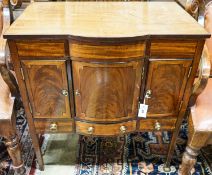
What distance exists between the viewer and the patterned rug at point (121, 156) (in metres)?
1.36

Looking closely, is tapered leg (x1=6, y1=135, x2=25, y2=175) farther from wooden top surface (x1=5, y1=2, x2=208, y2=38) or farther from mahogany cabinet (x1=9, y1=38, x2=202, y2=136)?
wooden top surface (x1=5, y1=2, x2=208, y2=38)

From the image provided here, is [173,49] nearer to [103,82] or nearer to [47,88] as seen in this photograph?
[103,82]

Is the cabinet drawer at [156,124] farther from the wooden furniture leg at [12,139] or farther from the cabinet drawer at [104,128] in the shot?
the wooden furniture leg at [12,139]

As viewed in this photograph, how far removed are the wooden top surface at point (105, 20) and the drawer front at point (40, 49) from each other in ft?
0.13

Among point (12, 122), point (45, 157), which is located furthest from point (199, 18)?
point (45, 157)

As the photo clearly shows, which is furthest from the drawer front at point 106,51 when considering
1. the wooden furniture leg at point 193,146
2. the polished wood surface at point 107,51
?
the wooden furniture leg at point 193,146

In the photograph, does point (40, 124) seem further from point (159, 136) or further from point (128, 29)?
point (159, 136)

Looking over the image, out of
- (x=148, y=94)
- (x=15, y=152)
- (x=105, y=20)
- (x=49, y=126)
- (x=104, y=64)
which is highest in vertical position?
(x=105, y=20)

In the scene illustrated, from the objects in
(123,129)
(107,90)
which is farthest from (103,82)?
(123,129)

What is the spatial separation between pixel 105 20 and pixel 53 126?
1.84ft

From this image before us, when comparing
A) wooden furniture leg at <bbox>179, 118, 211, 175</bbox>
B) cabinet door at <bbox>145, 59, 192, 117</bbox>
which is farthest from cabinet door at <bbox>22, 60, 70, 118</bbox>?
wooden furniture leg at <bbox>179, 118, 211, 175</bbox>

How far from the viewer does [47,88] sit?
3.27 ft

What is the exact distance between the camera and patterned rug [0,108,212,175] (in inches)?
53.4

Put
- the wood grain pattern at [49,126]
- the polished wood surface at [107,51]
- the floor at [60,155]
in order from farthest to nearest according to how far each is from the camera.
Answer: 1. the floor at [60,155]
2. the wood grain pattern at [49,126]
3. the polished wood surface at [107,51]
